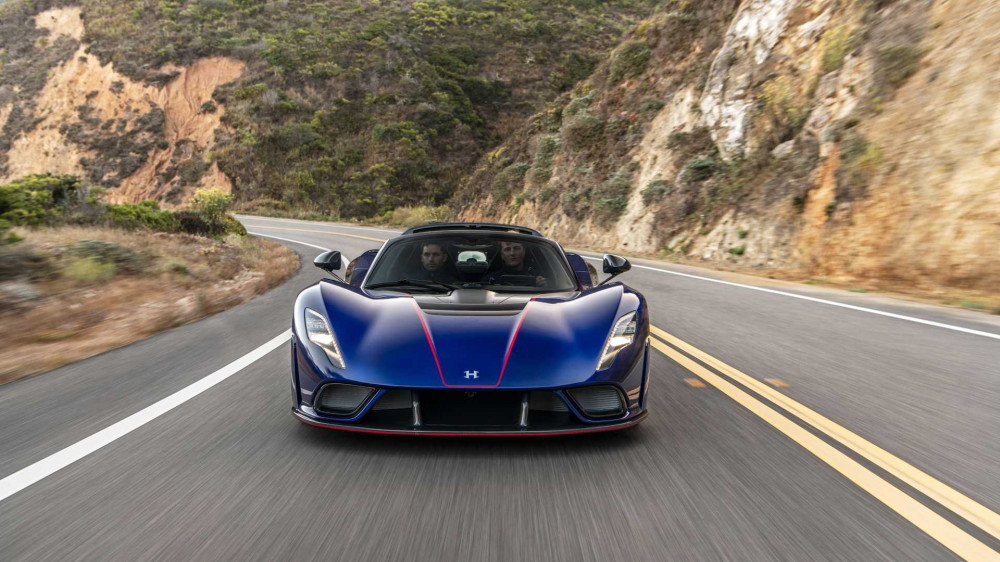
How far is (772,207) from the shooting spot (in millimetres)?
15656

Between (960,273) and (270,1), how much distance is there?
199ft

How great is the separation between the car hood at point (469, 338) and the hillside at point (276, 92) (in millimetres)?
40389

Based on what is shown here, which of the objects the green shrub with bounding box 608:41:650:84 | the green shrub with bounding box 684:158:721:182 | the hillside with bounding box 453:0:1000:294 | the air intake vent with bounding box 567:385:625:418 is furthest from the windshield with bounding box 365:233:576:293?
the green shrub with bounding box 608:41:650:84

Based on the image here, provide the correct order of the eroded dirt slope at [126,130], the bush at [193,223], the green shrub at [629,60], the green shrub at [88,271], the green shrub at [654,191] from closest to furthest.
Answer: the green shrub at [88,271] → the bush at [193,223] → the green shrub at [654,191] → the green shrub at [629,60] → the eroded dirt slope at [126,130]

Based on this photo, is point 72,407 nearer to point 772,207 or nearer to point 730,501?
point 730,501

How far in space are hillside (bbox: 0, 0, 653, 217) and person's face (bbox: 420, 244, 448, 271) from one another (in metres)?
39.1

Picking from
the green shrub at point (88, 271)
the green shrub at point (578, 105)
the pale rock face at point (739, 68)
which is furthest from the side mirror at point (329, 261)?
the green shrub at point (578, 105)

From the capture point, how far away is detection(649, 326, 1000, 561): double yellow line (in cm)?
229

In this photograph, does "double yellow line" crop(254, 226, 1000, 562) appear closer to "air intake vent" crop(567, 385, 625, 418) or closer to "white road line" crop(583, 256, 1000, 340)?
"air intake vent" crop(567, 385, 625, 418)

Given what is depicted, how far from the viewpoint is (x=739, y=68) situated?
20.0 meters

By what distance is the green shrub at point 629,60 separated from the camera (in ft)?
89.2

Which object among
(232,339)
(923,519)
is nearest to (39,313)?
(232,339)

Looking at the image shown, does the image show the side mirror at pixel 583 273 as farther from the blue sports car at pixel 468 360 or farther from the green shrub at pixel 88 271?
the green shrub at pixel 88 271

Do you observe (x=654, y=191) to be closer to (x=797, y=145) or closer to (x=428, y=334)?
(x=797, y=145)
